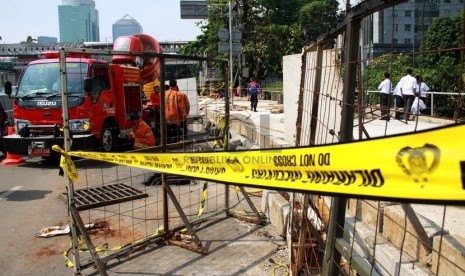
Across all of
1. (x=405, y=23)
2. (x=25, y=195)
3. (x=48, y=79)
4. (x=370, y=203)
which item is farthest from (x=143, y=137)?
(x=405, y=23)

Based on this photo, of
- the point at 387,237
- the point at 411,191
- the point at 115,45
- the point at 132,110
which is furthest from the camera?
the point at 115,45

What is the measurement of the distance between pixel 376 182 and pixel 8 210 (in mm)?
6865

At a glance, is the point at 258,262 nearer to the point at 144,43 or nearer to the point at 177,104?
the point at 177,104

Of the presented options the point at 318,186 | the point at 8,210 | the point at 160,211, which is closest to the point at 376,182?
the point at 318,186

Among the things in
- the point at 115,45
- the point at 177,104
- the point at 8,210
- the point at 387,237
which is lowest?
the point at 8,210

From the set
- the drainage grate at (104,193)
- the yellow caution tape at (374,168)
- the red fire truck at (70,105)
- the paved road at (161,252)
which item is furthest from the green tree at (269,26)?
the yellow caution tape at (374,168)

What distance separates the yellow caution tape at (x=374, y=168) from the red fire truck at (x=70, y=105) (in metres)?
8.22

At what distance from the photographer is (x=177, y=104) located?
37.1 feet

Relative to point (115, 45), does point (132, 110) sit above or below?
below

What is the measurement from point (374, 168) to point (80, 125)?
9.77m

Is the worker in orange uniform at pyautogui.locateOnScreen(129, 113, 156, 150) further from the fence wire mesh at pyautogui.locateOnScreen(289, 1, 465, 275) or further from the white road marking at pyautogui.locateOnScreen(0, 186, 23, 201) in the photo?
the fence wire mesh at pyautogui.locateOnScreen(289, 1, 465, 275)

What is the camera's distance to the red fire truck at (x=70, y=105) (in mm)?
10453

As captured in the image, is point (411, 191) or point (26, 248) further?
point (26, 248)

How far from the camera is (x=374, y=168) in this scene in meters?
1.65
